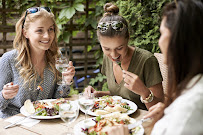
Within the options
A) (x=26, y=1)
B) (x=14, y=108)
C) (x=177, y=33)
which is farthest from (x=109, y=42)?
(x=26, y=1)

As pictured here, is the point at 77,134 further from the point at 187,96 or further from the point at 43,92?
the point at 43,92

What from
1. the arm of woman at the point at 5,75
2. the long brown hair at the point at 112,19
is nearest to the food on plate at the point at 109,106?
the long brown hair at the point at 112,19

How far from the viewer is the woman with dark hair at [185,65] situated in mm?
855

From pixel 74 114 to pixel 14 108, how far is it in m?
0.96

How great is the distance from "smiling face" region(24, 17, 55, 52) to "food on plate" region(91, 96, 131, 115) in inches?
28.8

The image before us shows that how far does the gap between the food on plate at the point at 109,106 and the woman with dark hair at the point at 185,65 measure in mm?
612

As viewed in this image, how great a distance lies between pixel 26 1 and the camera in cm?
366

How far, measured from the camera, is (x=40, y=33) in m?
1.99

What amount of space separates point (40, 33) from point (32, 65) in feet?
1.03

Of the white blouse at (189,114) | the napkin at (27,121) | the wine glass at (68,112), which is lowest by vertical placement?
the napkin at (27,121)

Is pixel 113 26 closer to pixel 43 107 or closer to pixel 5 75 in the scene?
pixel 43 107

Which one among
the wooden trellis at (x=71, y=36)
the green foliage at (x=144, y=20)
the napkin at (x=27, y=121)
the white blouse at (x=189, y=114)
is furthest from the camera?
the wooden trellis at (x=71, y=36)

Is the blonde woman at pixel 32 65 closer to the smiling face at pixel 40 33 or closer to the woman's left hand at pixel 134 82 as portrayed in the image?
the smiling face at pixel 40 33

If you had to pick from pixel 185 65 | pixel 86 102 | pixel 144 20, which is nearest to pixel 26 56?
pixel 86 102
